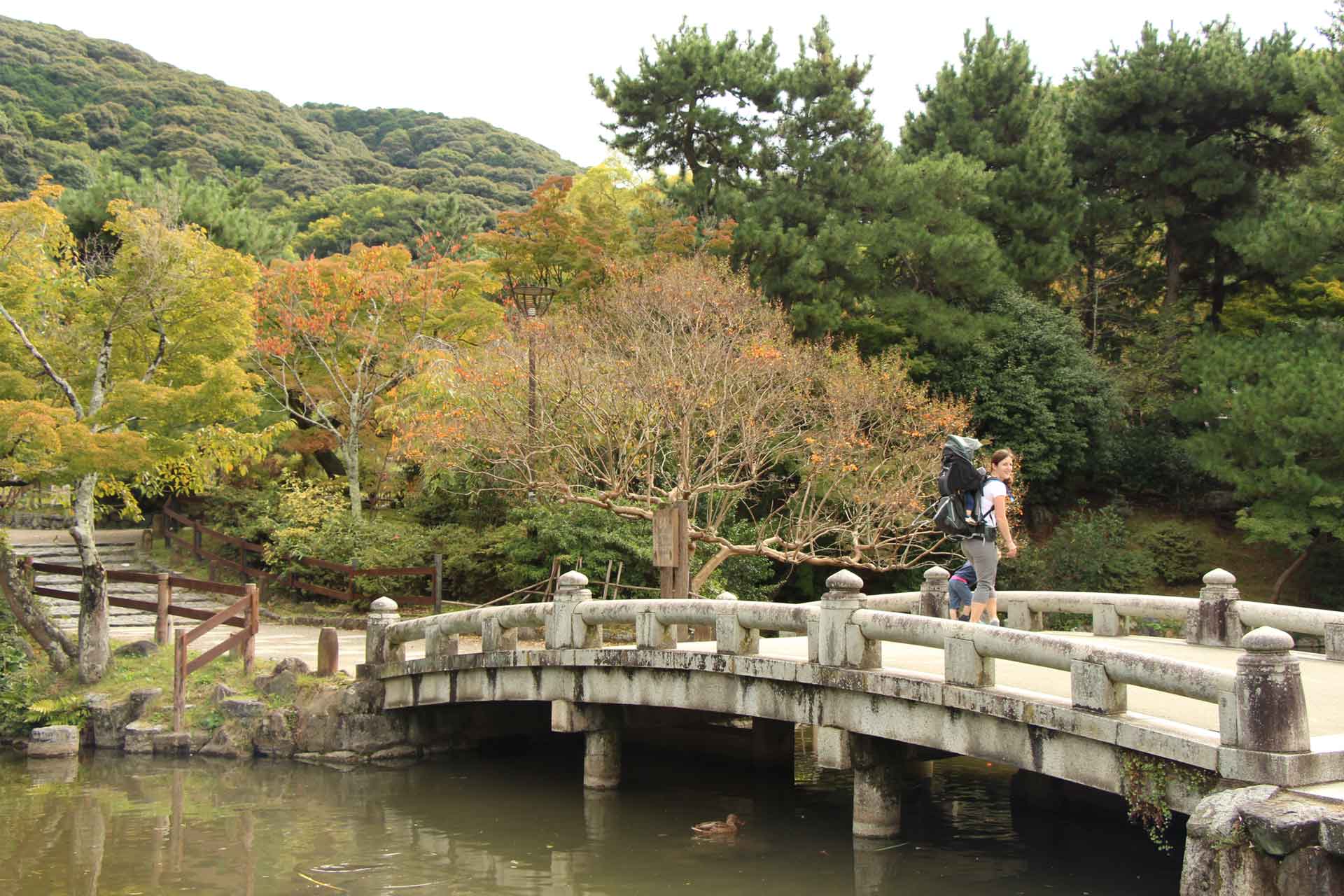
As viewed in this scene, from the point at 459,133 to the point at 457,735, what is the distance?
→ 7637 cm

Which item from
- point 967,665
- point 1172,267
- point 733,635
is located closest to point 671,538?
point 733,635

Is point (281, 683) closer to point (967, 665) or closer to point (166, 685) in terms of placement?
point (166, 685)

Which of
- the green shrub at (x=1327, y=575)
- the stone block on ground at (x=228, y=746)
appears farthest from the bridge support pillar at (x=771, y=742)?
the green shrub at (x=1327, y=575)

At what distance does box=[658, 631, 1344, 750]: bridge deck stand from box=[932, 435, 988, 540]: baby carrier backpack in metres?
1.20

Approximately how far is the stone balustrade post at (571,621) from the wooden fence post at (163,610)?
7453 millimetres

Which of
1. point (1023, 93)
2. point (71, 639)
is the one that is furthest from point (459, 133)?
point (71, 639)

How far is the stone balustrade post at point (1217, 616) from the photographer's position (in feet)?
43.5

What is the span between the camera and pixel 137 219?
17422mm

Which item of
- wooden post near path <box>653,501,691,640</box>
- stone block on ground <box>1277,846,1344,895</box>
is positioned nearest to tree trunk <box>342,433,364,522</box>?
wooden post near path <box>653,501,691,640</box>

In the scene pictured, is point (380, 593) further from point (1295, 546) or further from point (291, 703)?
point (1295, 546)

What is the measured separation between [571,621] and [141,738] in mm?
6413

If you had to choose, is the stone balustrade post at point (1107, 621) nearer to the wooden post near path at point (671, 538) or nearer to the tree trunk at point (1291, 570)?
the wooden post near path at point (671, 538)

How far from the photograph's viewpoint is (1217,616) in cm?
1337

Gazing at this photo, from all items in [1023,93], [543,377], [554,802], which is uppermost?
[1023,93]
